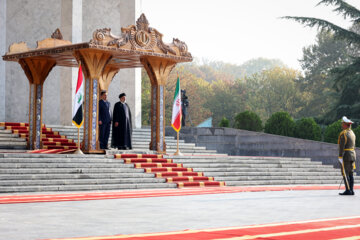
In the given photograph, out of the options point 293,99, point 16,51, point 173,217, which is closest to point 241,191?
point 173,217

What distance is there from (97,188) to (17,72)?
47.9 ft

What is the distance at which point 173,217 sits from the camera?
892 cm

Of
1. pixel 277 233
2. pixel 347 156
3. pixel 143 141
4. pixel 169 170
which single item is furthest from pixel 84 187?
pixel 143 141

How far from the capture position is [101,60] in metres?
19.0

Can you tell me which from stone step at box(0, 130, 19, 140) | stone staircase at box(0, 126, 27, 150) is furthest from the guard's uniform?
stone step at box(0, 130, 19, 140)

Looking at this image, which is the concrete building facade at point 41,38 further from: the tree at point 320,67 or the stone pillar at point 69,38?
the tree at point 320,67

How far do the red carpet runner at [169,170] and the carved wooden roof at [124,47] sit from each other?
132 inches

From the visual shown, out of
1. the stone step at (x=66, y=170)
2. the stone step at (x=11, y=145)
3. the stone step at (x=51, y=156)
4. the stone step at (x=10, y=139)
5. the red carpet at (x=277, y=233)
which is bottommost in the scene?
the red carpet at (x=277, y=233)

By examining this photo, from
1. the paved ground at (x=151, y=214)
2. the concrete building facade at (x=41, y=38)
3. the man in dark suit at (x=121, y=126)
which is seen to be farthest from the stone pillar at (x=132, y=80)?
the paved ground at (x=151, y=214)

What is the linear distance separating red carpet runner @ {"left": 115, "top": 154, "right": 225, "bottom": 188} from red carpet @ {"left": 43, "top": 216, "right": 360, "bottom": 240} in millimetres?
9274

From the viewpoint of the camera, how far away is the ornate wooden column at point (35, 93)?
2089 cm

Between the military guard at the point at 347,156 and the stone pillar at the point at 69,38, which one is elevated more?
the stone pillar at the point at 69,38

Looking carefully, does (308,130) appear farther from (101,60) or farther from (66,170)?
(66,170)

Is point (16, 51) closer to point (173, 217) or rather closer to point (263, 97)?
point (173, 217)
